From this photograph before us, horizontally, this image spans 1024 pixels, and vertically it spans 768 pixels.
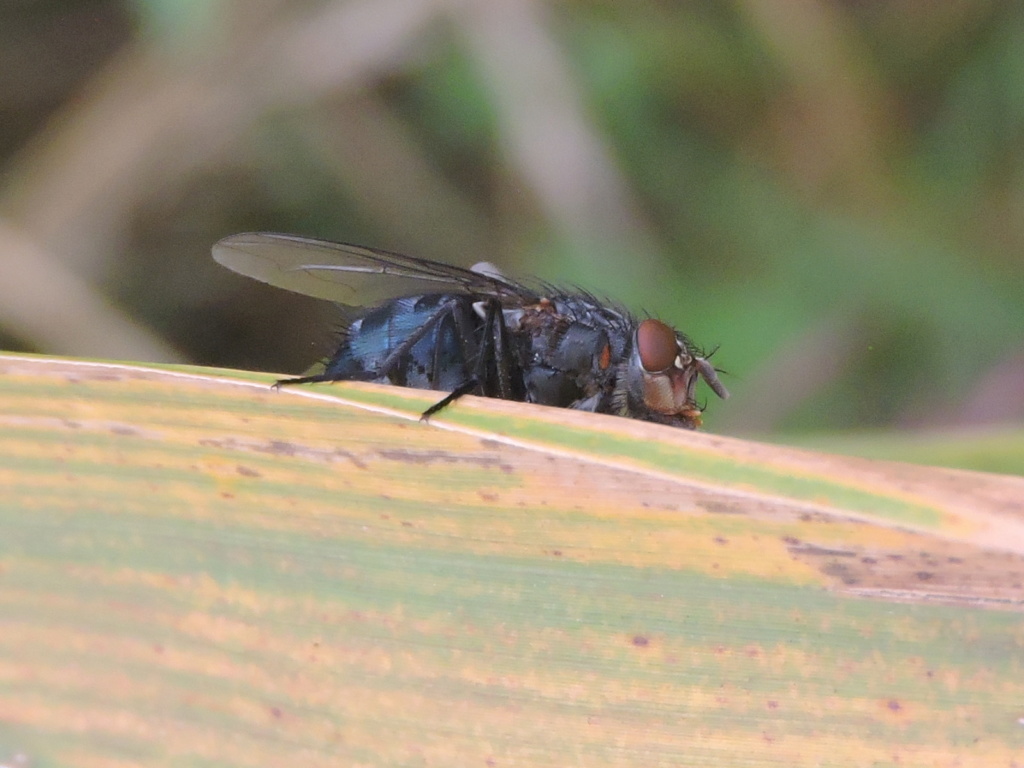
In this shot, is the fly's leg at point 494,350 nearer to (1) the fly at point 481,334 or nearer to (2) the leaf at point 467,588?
(1) the fly at point 481,334

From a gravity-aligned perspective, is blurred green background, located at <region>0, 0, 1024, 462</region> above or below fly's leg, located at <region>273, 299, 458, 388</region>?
above

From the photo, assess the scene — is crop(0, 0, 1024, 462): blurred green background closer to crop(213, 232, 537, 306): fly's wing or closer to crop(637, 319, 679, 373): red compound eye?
crop(213, 232, 537, 306): fly's wing

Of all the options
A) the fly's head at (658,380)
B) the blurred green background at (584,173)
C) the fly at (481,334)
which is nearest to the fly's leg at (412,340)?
the fly at (481,334)

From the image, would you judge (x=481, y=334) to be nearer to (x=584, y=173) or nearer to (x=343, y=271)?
(x=343, y=271)

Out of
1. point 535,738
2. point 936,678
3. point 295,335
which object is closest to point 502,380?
point 535,738

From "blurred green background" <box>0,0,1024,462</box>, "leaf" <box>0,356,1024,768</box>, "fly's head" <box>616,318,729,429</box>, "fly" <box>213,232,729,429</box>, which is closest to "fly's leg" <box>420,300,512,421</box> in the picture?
"fly" <box>213,232,729,429</box>

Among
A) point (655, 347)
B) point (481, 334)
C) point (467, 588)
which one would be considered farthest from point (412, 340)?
point (467, 588)

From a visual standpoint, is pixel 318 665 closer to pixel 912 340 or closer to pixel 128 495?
pixel 128 495
